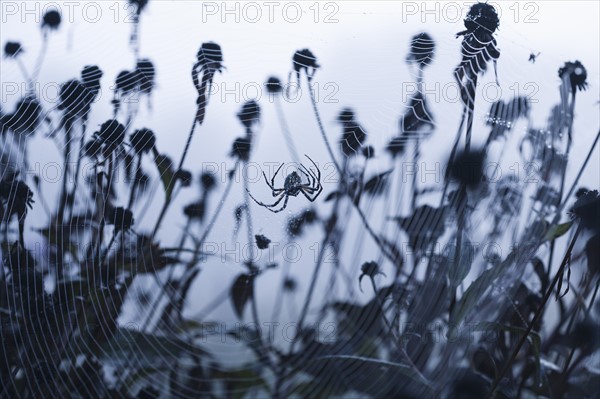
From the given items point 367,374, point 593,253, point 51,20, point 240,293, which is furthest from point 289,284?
point 51,20

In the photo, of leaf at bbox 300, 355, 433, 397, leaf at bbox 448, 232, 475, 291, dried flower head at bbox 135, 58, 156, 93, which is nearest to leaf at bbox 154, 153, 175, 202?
dried flower head at bbox 135, 58, 156, 93

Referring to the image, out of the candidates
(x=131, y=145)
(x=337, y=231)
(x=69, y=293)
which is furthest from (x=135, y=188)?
(x=337, y=231)

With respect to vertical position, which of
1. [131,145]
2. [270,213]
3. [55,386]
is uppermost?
[131,145]

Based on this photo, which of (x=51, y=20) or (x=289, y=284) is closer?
(x=289, y=284)

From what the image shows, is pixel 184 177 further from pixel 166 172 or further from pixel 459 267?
pixel 459 267

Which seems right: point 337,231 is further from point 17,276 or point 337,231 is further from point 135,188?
point 17,276

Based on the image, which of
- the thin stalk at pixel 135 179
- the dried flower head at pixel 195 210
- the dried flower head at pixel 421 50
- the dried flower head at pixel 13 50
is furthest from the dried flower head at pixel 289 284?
the dried flower head at pixel 13 50
